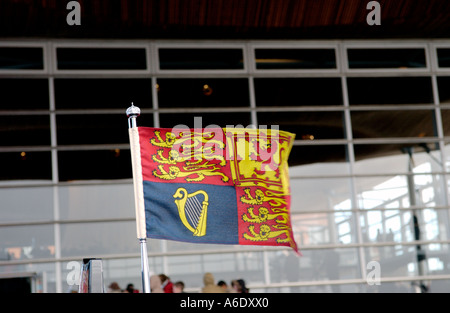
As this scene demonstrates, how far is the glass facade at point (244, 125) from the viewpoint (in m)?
13.6

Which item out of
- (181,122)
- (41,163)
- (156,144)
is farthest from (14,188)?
(156,144)

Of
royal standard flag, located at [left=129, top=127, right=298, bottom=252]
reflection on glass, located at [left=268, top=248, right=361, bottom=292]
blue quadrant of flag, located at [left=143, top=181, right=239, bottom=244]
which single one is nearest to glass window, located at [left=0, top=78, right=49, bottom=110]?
reflection on glass, located at [left=268, top=248, right=361, bottom=292]

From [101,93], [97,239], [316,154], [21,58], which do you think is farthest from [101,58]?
[316,154]

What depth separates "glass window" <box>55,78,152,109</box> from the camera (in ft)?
45.9

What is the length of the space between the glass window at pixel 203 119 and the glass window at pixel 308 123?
0.39 m

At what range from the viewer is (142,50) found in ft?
47.0

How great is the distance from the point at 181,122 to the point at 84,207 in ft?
8.37

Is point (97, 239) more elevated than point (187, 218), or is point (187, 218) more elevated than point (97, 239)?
point (97, 239)

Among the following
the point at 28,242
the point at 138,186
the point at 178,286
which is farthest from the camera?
the point at 28,242

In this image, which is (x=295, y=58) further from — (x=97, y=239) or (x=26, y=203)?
(x=26, y=203)

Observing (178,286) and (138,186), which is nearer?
(138,186)

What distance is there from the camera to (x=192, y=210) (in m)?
6.03
